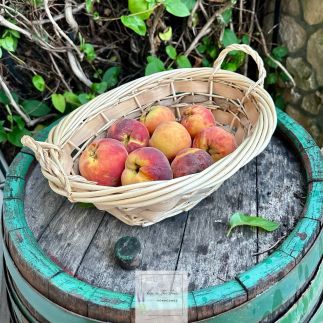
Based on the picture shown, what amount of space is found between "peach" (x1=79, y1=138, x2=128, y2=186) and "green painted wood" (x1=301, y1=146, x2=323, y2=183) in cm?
47

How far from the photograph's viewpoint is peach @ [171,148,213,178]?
1075 mm

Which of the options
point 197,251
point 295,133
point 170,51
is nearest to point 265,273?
point 197,251

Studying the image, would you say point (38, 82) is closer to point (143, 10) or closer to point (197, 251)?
point (143, 10)

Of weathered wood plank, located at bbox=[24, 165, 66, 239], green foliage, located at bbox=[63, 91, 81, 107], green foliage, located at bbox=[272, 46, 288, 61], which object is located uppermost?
weathered wood plank, located at bbox=[24, 165, 66, 239]

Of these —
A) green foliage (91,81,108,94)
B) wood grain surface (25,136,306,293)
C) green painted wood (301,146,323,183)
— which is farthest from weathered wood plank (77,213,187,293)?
green foliage (91,81,108,94)

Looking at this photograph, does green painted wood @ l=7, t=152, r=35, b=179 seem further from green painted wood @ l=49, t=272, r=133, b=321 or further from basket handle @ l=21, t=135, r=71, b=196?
green painted wood @ l=49, t=272, r=133, b=321

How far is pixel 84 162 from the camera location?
44.0 inches

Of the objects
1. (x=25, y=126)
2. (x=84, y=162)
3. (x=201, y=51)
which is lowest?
(x=25, y=126)

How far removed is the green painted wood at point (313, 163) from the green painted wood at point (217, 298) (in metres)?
0.39

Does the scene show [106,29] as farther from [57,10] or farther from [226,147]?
[226,147]

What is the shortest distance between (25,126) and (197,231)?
1131 millimetres

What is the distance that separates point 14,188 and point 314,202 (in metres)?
0.76

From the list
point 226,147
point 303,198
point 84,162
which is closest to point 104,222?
point 84,162

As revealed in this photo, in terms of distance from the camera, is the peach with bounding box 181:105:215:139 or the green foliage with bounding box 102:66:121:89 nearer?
the peach with bounding box 181:105:215:139
